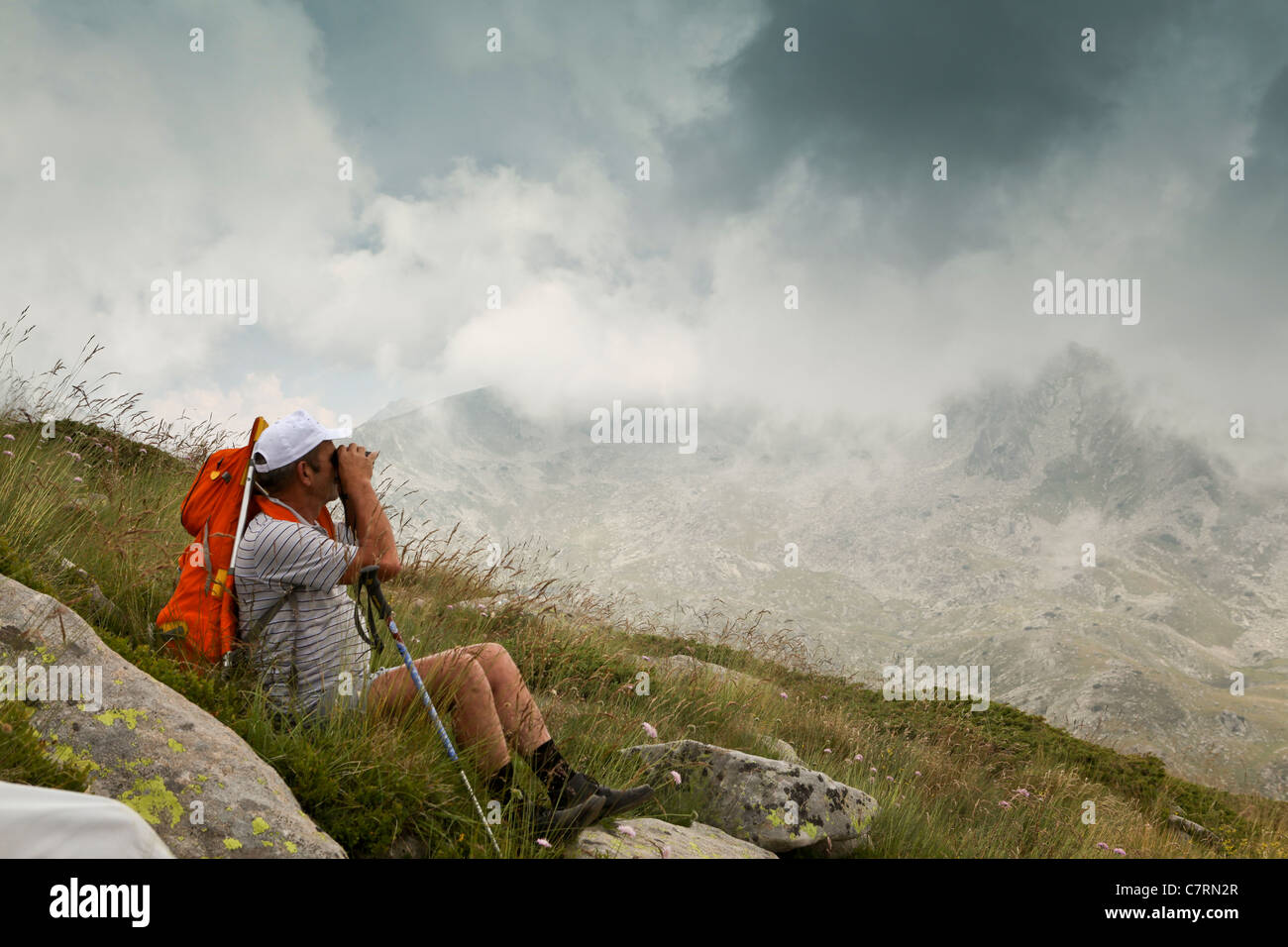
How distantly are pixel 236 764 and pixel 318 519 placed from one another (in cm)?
177

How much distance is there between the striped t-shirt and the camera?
375cm

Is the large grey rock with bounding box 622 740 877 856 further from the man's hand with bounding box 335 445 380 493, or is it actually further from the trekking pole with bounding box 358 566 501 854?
the man's hand with bounding box 335 445 380 493

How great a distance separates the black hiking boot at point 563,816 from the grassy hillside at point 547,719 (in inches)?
5.1

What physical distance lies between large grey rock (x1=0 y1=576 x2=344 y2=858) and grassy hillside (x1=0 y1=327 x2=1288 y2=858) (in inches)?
7.9

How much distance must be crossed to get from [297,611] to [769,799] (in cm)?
307

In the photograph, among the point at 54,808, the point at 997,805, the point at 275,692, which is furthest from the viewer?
the point at 997,805

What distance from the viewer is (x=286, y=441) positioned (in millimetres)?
4051

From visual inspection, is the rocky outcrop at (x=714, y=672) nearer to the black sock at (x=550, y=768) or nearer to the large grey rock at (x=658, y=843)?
the large grey rock at (x=658, y=843)

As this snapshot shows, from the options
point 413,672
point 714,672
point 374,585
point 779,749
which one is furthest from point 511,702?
point 714,672

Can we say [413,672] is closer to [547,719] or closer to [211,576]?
[211,576]

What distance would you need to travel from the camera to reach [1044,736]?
12.6 metres

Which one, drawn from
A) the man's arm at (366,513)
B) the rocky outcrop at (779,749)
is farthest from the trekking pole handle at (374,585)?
the rocky outcrop at (779,749)
